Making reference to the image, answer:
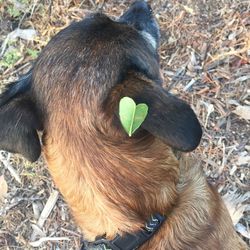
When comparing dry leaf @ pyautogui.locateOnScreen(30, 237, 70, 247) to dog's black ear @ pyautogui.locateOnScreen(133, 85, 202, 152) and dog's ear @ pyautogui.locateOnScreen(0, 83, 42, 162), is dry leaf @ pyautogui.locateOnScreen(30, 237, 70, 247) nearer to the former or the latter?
dog's ear @ pyautogui.locateOnScreen(0, 83, 42, 162)

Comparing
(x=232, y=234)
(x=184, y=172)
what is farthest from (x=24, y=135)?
(x=232, y=234)

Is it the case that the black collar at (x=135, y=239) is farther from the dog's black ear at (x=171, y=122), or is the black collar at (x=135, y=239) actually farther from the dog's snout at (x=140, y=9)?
the dog's snout at (x=140, y=9)

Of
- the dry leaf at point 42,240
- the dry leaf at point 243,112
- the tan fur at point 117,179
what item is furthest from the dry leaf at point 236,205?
the dry leaf at point 42,240

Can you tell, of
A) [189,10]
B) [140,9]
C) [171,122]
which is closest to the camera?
[171,122]

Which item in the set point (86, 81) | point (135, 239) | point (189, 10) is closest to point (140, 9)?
point (189, 10)

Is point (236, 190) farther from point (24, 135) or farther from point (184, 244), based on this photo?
point (24, 135)

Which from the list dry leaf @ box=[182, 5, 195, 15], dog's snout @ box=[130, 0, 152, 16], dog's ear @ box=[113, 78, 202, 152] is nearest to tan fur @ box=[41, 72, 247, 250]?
dog's ear @ box=[113, 78, 202, 152]

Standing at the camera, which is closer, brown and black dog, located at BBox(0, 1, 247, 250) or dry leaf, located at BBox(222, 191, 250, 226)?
brown and black dog, located at BBox(0, 1, 247, 250)

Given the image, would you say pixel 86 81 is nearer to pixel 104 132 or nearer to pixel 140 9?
pixel 104 132
